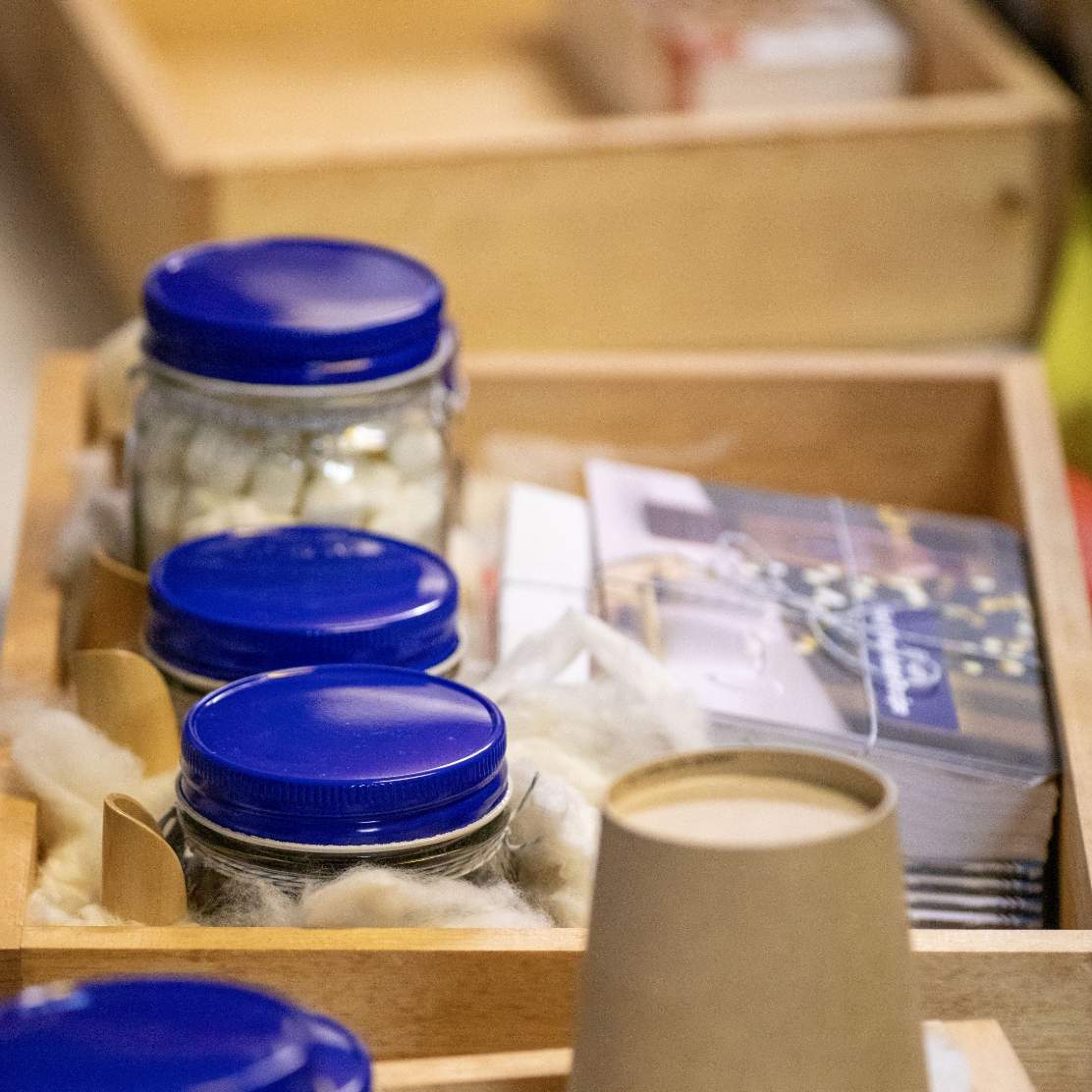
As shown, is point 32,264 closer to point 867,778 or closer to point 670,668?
point 670,668

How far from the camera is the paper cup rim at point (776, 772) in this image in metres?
0.28

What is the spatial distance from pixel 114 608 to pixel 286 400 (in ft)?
0.37

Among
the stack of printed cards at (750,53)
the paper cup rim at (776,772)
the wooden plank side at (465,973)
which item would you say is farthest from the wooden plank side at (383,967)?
the stack of printed cards at (750,53)

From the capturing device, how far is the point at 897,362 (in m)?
0.79

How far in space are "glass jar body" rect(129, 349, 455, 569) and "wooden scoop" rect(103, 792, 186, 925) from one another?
0.15m

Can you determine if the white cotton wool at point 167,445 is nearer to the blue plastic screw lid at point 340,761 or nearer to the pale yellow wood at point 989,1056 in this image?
the blue plastic screw lid at point 340,761

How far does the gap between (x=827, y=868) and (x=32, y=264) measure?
1.34 m

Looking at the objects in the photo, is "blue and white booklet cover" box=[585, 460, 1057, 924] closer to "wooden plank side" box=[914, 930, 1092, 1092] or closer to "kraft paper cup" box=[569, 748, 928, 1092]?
"wooden plank side" box=[914, 930, 1092, 1092]

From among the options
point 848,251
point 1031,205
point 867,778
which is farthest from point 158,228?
point 867,778

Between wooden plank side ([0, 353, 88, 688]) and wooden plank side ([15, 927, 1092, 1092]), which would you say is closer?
wooden plank side ([15, 927, 1092, 1092])

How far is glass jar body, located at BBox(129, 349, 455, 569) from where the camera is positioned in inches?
21.0

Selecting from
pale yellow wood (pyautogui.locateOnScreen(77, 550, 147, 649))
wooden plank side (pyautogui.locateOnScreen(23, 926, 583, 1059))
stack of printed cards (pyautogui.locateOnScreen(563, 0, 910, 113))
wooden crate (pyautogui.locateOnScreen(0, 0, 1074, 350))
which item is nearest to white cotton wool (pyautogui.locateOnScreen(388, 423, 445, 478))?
pale yellow wood (pyautogui.locateOnScreen(77, 550, 147, 649))

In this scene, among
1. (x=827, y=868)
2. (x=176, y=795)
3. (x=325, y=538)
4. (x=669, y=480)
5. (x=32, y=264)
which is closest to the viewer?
(x=827, y=868)

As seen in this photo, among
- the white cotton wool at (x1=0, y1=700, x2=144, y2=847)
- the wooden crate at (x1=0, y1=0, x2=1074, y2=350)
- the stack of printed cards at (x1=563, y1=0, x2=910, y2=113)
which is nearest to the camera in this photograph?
the white cotton wool at (x1=0, y1=700, x2=144, y2=847)
